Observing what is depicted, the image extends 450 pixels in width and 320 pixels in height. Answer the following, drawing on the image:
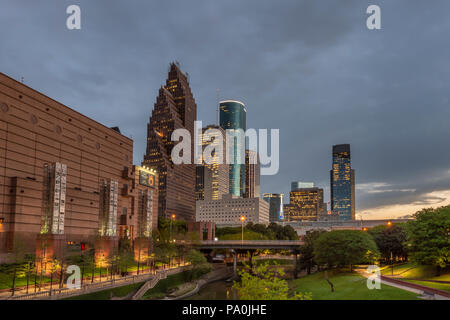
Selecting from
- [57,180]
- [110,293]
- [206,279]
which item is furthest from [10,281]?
[206,279]

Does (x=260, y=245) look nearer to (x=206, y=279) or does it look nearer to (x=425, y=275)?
(x=206, y=279)

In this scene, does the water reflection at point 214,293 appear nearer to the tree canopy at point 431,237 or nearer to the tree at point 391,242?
the tree canopy at point 431,237

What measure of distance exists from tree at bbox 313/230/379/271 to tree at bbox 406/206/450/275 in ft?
51.5

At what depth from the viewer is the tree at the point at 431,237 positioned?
6397cm

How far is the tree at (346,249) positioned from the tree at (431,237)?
51.5 ft

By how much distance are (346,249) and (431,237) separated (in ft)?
73.6

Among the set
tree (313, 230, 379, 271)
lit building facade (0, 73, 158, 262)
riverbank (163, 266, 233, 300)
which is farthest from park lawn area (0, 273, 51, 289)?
tree (313, 230, 379, 271)

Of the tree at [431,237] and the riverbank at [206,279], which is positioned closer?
the tree at [431,237]

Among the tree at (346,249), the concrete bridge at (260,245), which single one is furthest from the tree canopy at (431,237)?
the concrete bridge at (260,245)

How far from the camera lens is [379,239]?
104938 millimetres
